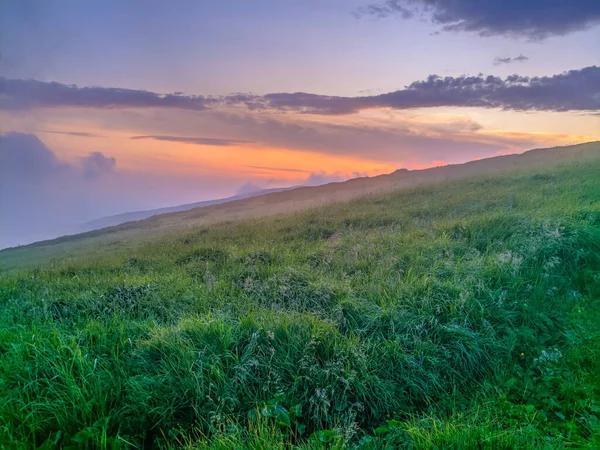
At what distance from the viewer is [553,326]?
20.7 feet

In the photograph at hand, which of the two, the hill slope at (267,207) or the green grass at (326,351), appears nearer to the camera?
the green grass at (326,351)

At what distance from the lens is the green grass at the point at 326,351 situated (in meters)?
3.98

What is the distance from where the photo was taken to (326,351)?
199 inches

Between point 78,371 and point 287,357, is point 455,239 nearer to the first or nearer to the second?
point 287,357

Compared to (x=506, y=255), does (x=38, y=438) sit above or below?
below

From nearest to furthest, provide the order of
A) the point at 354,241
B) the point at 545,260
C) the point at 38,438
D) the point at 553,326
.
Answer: the point at 38,438 < the point at 553,326 < the point at 545,260 < the point at 354,241

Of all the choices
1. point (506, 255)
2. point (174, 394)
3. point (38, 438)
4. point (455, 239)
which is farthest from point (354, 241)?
point (38, 438)

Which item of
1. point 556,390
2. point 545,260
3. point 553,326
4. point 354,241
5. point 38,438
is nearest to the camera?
point 38,438

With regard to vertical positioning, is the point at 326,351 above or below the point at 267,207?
above

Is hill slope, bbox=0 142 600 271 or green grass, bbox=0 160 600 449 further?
hill slope, bbox=0 142 600 271

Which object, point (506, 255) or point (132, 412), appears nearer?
point (132, 412)

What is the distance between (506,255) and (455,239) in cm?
217

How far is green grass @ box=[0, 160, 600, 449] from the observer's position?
13.1 ft

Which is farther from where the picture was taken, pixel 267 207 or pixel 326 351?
pixel 267 207
